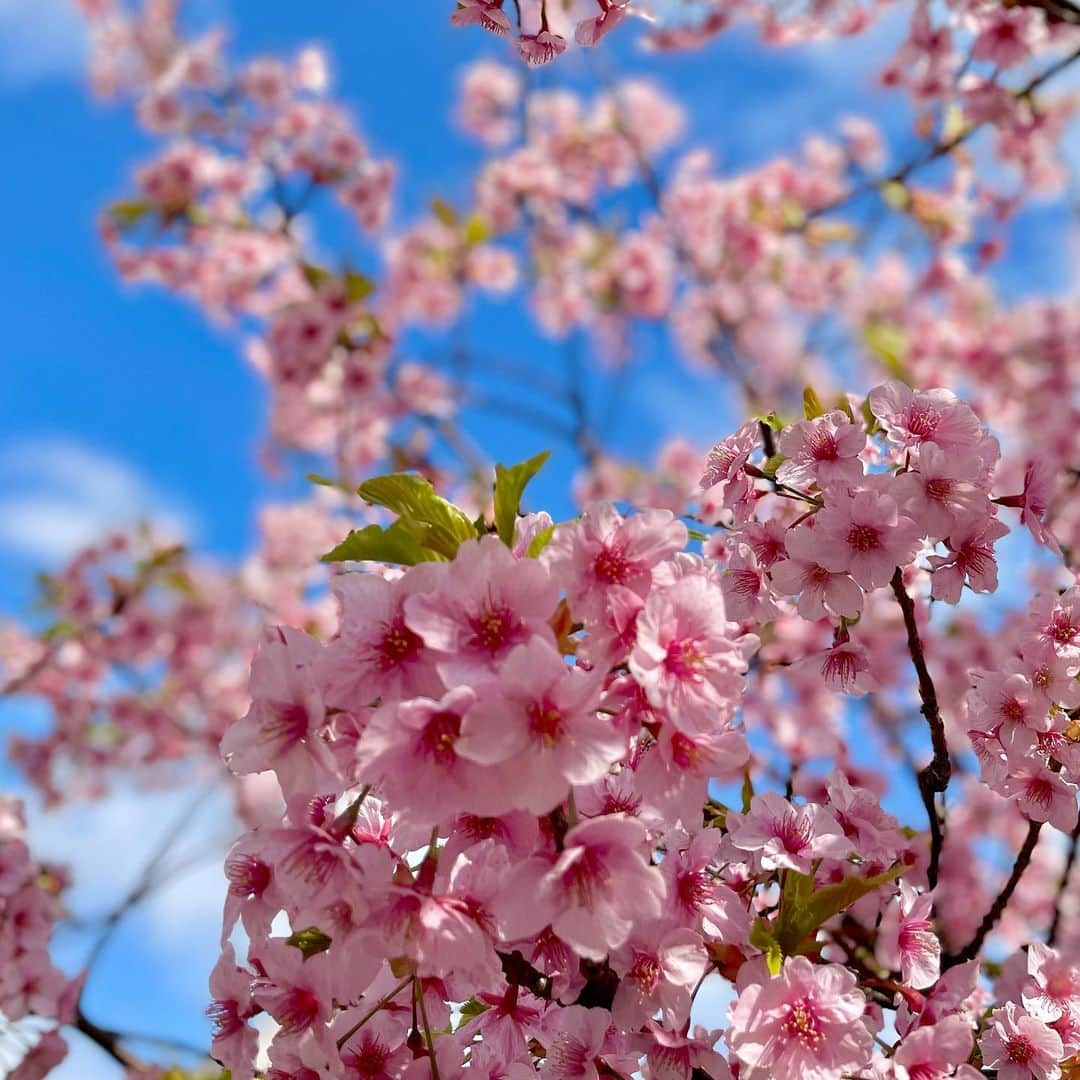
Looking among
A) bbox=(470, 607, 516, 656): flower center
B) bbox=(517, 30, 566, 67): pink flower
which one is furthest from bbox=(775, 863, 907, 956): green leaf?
bbox=(517, 30, 566, 67): pink flower

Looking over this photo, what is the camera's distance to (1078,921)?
17.9 ft

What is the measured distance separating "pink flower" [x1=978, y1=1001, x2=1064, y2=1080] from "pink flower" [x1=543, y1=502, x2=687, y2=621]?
2.86 feet

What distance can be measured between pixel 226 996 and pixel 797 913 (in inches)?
31.4

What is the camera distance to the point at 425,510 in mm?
1275

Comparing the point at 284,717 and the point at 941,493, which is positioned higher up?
the point at 941,493

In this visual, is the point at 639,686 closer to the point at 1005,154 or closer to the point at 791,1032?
the point at 791,1032

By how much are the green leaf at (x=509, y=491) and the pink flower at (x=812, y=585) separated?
0.45m

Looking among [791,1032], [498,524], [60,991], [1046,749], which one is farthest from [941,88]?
Result: [60,991]

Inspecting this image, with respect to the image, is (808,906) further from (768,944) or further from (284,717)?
(284,717)

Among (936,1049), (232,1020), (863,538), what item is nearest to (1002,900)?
(936,1049)

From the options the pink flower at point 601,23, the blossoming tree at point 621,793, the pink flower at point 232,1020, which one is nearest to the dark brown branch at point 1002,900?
the blossoming tree at point 621,793

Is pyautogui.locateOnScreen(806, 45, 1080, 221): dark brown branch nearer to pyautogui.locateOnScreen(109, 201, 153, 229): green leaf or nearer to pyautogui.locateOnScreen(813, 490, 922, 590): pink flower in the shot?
pyautogui.locateOnScreen(813, 490, 922, 590): pink flower

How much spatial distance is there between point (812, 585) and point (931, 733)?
0.98ft

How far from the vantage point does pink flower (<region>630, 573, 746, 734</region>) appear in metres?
1.12
